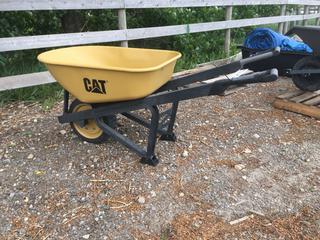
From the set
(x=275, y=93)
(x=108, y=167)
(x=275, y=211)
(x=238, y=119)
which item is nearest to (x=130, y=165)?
(x=108, y=167)

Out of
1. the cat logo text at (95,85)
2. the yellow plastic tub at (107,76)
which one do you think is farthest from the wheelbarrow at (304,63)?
the cat logo text at (95,85)

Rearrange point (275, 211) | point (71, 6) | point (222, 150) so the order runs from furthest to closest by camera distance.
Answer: point (71, 6)
point (222, 150)
point (275, 211)

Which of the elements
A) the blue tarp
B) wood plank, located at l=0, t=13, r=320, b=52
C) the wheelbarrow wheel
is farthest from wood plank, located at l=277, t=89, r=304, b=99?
the wheelbarrow wheel

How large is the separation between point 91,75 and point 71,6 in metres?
2.00

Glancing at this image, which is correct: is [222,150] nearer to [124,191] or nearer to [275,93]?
[124,191]

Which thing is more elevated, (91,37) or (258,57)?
(258,57)

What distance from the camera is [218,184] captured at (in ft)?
8.99

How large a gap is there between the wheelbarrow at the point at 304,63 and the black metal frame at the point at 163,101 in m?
1.26

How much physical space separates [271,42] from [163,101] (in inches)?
123

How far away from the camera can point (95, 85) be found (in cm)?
273

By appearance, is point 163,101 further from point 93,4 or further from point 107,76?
point 93,4

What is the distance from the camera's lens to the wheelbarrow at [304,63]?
4.06 m

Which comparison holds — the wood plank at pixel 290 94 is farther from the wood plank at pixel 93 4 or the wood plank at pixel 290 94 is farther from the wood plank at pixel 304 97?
the wood plank at pixel 93 4

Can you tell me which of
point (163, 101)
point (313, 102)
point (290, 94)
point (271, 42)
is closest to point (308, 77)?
point (290, 94)
